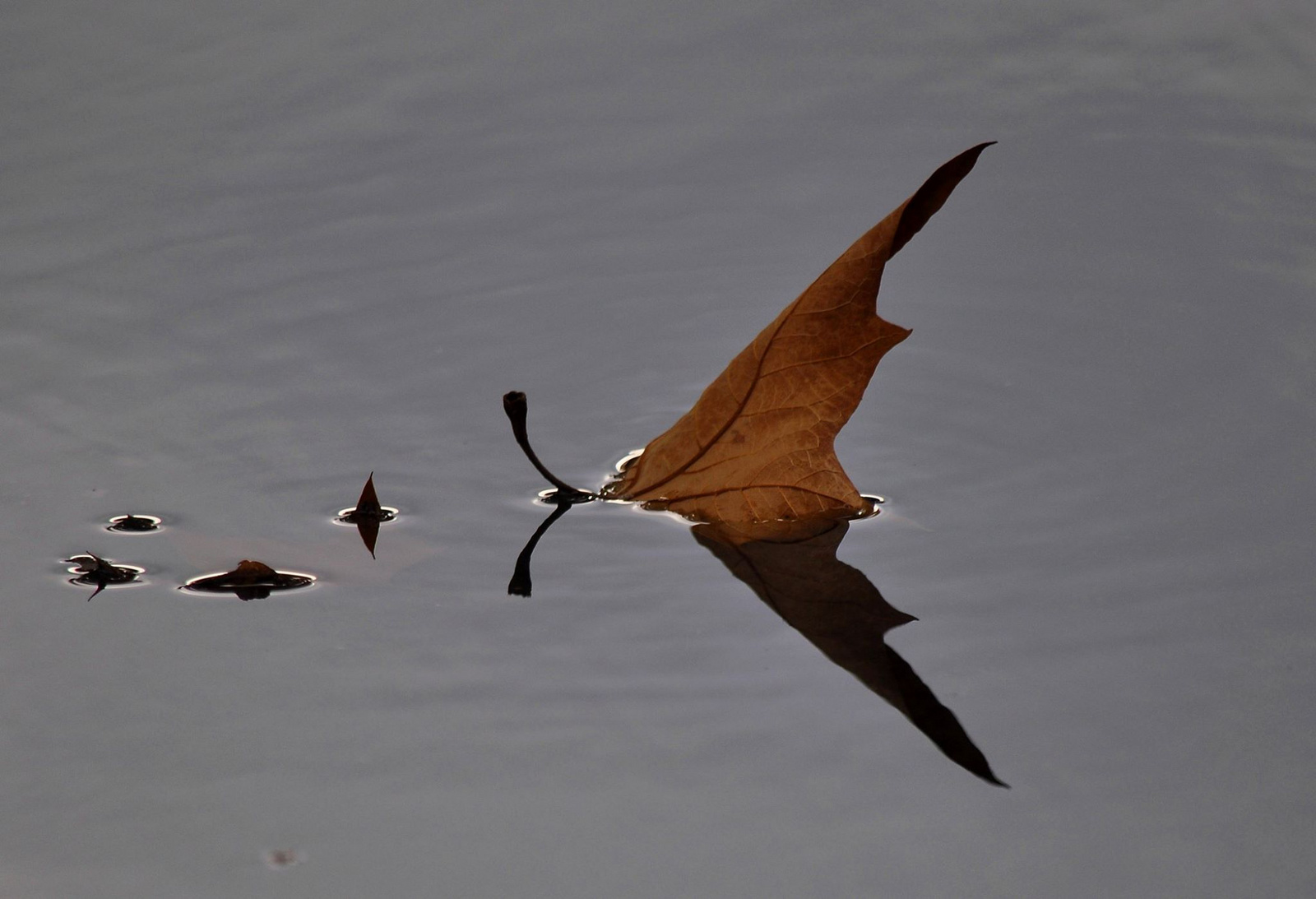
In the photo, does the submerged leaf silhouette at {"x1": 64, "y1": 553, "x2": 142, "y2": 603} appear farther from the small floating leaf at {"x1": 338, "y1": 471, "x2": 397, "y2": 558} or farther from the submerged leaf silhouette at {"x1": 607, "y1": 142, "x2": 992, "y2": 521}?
the submerged leaf silhouette at {"x1": 607, "y1": 142, "x2": 992, "y2": 521}

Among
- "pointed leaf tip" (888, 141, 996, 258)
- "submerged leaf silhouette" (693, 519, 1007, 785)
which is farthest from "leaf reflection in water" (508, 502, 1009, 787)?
"pointed leaf tip" (888, 141, 996, 258)

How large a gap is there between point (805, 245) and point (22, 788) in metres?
1.29

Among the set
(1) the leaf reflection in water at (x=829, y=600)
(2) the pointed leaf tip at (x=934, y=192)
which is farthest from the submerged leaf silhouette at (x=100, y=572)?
(2) the pointed leaf tip at (x=934, y=192)

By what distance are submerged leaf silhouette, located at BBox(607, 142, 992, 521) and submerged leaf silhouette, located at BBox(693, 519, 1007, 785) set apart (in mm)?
29

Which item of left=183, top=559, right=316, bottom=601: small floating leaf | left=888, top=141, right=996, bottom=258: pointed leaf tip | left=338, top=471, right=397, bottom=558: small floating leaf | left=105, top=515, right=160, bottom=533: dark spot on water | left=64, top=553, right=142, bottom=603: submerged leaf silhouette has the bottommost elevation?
left=183, top=559, right=316, bottom=601: small floating leaf

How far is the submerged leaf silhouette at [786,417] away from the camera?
1.34 meters

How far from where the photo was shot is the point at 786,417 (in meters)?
1.38

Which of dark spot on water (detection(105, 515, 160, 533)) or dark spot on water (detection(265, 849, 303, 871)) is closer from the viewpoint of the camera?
dark spot on water (detection(265, 849, 303, 871))

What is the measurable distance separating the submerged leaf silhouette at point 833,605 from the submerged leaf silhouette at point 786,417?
3 centimetres

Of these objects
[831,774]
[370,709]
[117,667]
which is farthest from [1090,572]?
[117,667]

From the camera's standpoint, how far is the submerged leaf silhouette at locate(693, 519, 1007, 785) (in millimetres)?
1063

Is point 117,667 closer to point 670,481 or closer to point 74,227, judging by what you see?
point 670,481

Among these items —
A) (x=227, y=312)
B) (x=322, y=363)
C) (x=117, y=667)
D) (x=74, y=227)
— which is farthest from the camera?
(x=74, y=227)

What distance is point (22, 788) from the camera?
1014 millimetres
